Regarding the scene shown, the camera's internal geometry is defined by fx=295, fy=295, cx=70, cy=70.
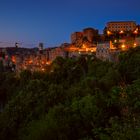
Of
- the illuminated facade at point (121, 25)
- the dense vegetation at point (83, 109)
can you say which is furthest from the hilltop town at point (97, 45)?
the dense vegetation at point (83, 109)

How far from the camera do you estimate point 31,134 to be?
18.2 metres

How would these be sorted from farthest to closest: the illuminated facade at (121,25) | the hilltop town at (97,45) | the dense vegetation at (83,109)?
the illuminated facade at (121,25)
the hilltop town at (97,45)
the dense vegetation at (83,109)

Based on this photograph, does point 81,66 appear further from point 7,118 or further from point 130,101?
point 130,101

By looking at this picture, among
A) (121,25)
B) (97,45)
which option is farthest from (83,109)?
(121,25)

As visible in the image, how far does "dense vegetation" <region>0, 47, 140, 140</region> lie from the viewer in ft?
25.3

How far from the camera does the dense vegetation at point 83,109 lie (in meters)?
7.73

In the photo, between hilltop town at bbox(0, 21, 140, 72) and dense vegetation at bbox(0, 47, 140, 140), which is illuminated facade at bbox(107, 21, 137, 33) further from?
dense vegetation at bbox(0, 47, 140, 140)

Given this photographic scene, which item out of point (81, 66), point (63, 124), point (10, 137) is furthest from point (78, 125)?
point (81, 66)

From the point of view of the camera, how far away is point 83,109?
64.6 feet

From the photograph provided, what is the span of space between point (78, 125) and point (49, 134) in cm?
202

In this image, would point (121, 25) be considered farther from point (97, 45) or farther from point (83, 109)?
point (83, 109)

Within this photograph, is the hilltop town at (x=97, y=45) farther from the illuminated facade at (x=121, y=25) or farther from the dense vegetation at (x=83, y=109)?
the dense vegetation at (x=83, y=109)

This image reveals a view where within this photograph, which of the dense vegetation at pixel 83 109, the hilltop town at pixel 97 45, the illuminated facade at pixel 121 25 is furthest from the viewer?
the illuminated facade at pixel 121 25

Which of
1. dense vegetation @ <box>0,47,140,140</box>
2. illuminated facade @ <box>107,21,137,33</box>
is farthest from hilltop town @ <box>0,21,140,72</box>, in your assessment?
dense vegetation @ <box>0,47,140,140</box>
